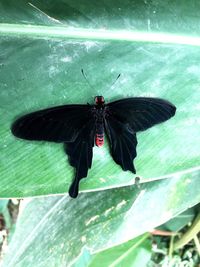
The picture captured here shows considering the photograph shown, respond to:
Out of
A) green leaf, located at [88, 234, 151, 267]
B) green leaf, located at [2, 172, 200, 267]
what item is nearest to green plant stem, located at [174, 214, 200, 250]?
green leaf, located at [88, 234, 151, 267]

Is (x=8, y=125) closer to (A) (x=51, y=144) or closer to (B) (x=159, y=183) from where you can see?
(A) (x=51, y=144)

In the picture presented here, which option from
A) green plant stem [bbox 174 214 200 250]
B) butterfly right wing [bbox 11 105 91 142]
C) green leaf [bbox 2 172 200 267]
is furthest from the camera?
green plant stem [bbox 174 214 200 250]

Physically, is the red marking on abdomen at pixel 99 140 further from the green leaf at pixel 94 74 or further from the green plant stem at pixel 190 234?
the green plant stem at pixel 190 234

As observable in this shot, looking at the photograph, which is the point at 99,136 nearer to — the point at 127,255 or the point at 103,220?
the point at 103,220

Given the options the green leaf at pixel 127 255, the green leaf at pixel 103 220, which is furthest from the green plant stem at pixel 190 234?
the green leaf at pixel 103 220

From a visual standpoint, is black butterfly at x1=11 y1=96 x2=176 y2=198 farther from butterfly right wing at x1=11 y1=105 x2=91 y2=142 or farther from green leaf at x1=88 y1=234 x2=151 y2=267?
green leaf at x1=88 y1=234 x2=151 y2=267

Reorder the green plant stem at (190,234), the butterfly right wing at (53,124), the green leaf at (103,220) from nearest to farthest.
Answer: the butterfly right wing at (53,124) → the green leaf at (103,220) → the green plant stem at (190,234)
